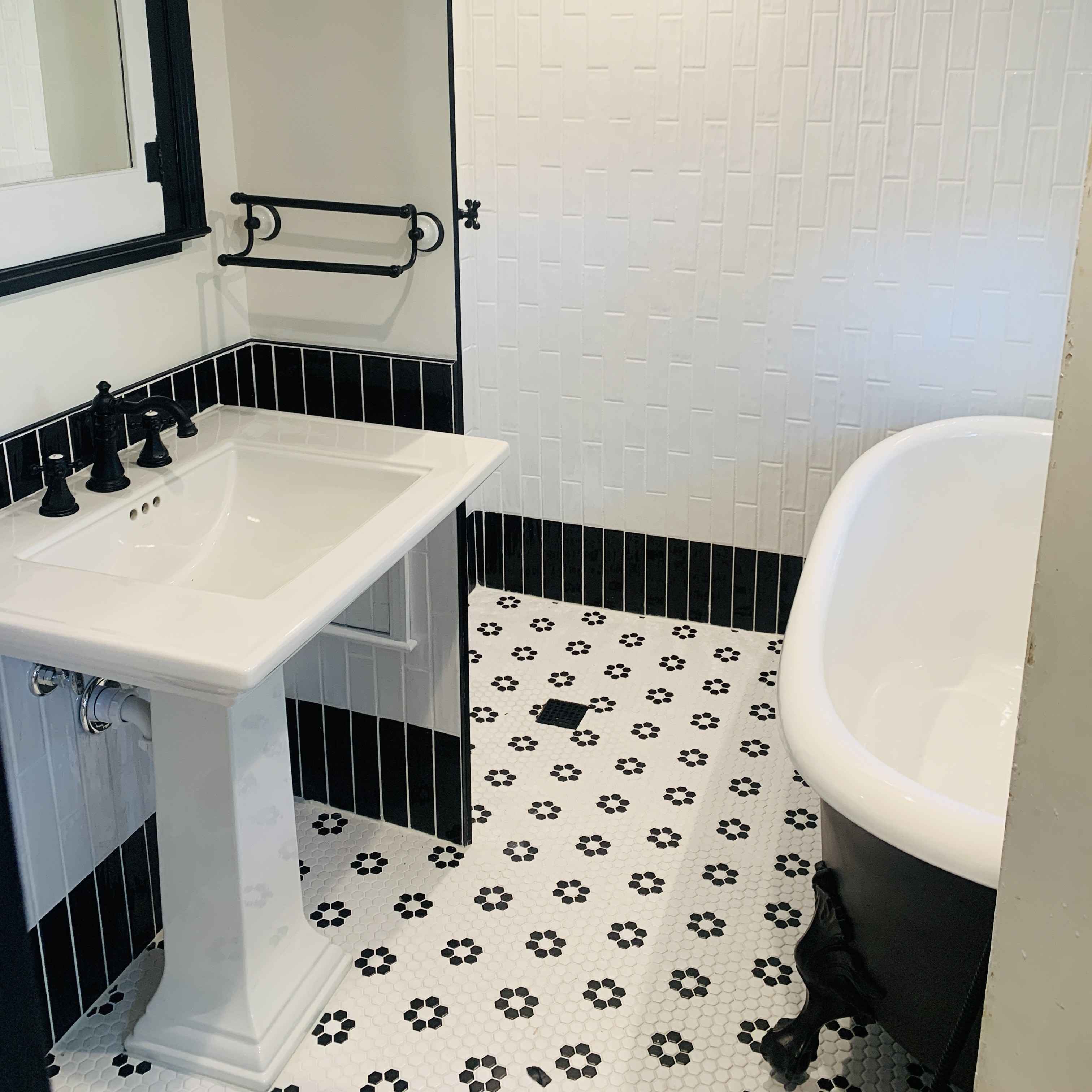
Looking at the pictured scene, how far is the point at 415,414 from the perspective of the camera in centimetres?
236

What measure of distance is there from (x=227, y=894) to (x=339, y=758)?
2.20 feet

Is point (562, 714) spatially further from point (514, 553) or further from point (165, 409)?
point (165, 409)

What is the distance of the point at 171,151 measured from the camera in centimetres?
211

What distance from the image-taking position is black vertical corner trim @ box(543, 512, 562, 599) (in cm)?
379

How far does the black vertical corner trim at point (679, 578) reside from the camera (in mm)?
3666

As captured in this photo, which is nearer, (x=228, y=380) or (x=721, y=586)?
(x=228, y=380)

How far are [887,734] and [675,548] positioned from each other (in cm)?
102

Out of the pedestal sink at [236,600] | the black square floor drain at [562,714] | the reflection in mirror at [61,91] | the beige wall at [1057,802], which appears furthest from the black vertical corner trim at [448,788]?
the beige wall at [1057,802]

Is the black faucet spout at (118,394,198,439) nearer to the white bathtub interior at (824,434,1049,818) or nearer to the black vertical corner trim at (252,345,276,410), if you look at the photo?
the black vertical corner trim at (252,345,276,410)

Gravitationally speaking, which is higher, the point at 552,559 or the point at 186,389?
the point at 186,389

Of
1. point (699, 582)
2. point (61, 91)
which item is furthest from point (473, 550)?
point (61, 91)

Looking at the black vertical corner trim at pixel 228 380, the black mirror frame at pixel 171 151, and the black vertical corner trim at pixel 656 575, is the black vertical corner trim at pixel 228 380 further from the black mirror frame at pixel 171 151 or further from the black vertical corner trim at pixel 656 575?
the black vertical corner trim at pixel 656 575

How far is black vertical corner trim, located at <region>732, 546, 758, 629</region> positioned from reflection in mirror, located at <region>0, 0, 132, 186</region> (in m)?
2.12

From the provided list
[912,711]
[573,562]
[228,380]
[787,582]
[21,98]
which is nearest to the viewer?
[21,98]
